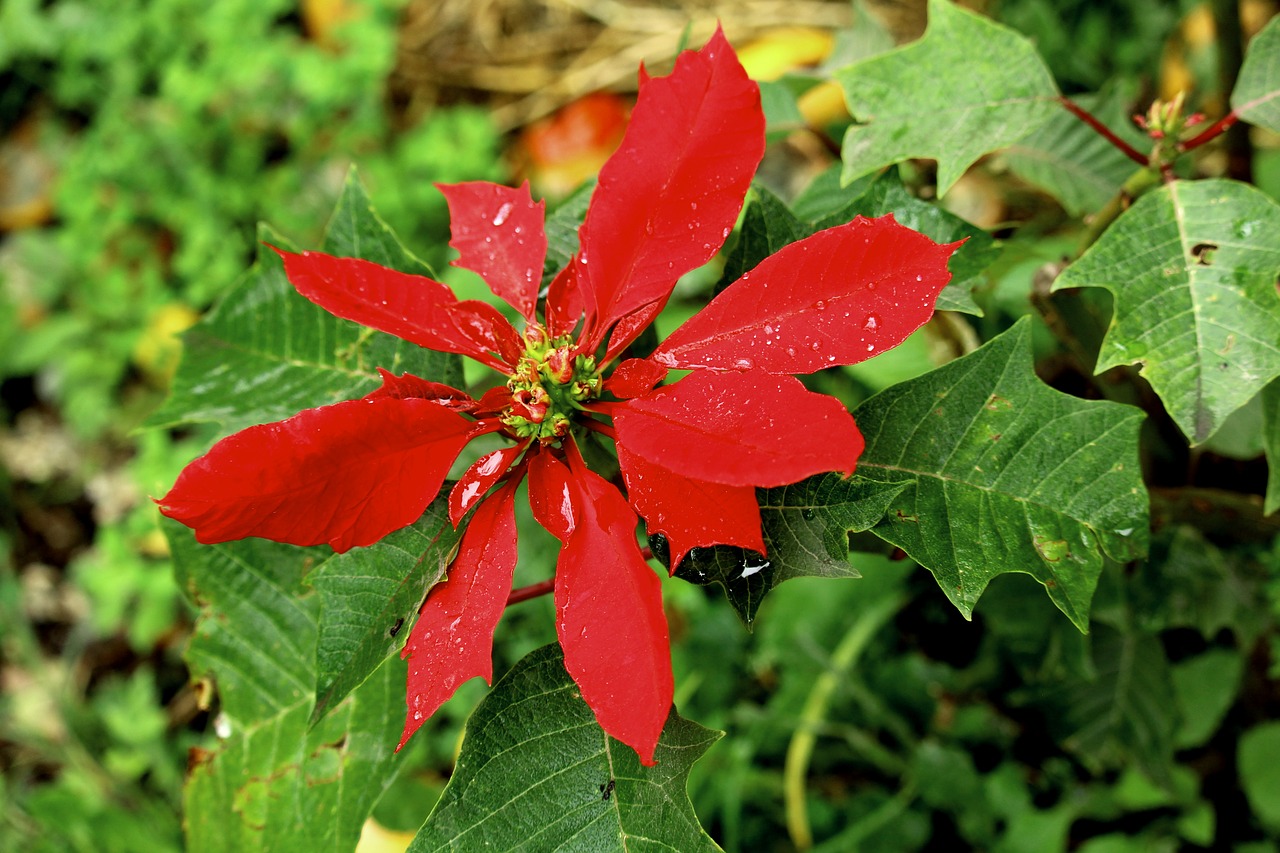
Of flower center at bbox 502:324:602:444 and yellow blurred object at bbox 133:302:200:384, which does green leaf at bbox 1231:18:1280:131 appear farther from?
yellow blurred object at bbox 133:302:200:384

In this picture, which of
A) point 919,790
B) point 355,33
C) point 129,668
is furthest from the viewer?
point 355,33

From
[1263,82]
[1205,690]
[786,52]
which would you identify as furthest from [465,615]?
[786,52]

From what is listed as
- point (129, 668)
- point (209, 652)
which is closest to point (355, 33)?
point (129, 668)

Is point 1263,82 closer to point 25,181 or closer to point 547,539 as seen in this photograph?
point 547,539

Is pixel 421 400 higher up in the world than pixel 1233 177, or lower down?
higher up

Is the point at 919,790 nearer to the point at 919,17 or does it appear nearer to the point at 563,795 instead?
the point at 563,795
